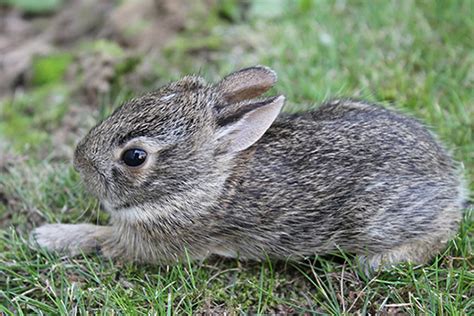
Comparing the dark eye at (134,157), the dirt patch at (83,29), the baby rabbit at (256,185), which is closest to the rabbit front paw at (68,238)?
the baby rabbit at (256,185)

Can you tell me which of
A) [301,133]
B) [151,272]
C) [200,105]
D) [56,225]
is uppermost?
[200,105]

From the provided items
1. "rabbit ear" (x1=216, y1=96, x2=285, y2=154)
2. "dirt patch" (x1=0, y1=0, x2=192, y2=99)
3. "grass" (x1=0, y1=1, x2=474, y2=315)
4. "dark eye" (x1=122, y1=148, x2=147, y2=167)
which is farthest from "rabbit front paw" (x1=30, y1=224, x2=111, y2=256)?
"dirt patch" (x1=0, y1=0, x2=192, y2=99)

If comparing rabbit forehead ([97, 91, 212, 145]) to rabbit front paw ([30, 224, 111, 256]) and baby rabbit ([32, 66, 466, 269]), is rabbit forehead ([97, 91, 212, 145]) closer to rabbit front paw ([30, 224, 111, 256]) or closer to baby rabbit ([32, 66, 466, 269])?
baby rabbit ([32, 66, 466, 269])

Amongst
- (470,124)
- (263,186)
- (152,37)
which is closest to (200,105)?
(263,186)

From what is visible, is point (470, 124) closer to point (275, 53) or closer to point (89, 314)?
point (275, 53)

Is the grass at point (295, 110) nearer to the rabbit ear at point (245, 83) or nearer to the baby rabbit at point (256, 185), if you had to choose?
the baby rabbit at point (256, 185)

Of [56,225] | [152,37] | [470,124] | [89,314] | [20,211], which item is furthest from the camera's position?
[152,37]
